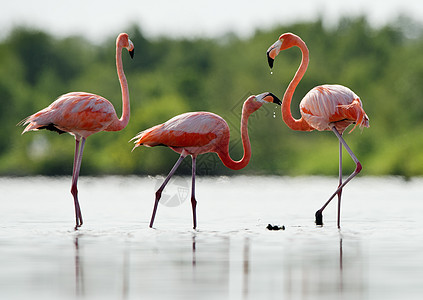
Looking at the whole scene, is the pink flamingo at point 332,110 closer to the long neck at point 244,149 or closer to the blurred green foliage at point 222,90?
the long neck at point 244,149

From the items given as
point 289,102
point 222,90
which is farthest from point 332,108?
point 222,90

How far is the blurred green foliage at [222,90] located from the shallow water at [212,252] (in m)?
10.2

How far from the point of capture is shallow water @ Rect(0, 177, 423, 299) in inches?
238

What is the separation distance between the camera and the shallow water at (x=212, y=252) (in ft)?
19.8

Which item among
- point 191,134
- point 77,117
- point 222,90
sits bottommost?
point 191,134

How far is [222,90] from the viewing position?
36.4 metres

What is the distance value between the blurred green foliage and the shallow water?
10.2 m

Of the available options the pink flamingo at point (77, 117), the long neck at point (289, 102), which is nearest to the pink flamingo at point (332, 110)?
the long neck at point (289, 102)

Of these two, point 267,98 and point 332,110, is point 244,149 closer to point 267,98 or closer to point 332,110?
point 267,98

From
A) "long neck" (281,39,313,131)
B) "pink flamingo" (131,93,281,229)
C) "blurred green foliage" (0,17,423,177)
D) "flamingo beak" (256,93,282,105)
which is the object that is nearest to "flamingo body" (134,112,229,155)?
"pink flamingo" (131,93,281,229)

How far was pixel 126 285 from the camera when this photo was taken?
20.3ft

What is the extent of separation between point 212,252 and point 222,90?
28.5m

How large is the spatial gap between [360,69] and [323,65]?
1.82 meters

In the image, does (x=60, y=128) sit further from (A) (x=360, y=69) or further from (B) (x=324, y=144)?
(A) (x=360, y=69)
